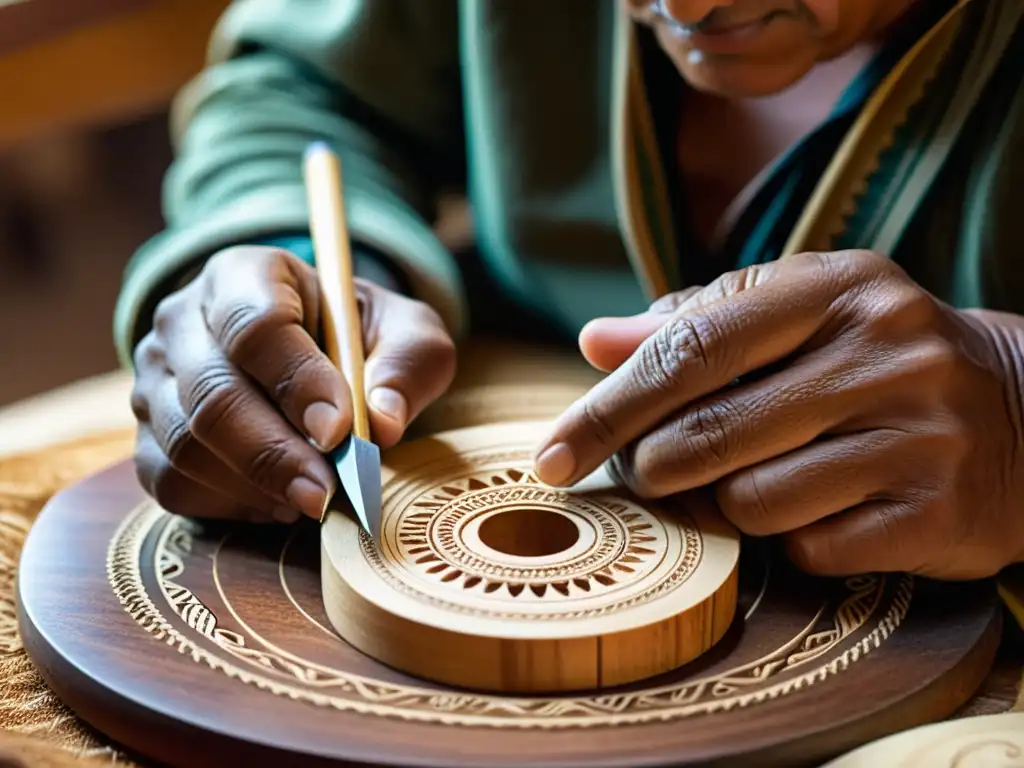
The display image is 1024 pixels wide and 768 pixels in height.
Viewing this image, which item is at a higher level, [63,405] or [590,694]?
[590,694]

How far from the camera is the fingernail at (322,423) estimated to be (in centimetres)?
68

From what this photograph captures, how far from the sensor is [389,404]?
0.72m

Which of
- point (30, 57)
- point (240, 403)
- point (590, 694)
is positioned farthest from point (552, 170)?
point (30, 57)

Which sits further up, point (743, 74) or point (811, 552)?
point (743, 74)

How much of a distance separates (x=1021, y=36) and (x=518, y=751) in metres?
0.60

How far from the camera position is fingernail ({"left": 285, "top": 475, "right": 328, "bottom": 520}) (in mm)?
669

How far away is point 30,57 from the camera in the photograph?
1.71 meters

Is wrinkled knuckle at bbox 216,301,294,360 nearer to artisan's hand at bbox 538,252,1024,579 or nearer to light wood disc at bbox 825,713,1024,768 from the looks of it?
artisan's hand at bbox 538,252,1024,579

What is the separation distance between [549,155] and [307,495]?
1.72 feet

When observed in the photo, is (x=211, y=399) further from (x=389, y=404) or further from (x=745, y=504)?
(x=745, y=504)

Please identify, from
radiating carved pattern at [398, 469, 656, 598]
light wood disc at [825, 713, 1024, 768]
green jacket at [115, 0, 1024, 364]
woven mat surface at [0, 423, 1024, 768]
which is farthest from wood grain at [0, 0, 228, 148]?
light wood disc at [825, 713, 1024, 768]

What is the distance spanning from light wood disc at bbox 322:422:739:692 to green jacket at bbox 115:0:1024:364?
31cm

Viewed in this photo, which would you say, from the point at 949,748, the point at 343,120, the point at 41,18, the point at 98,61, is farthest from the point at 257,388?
the point at 98,61

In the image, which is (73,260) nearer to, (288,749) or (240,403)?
(240,403)
